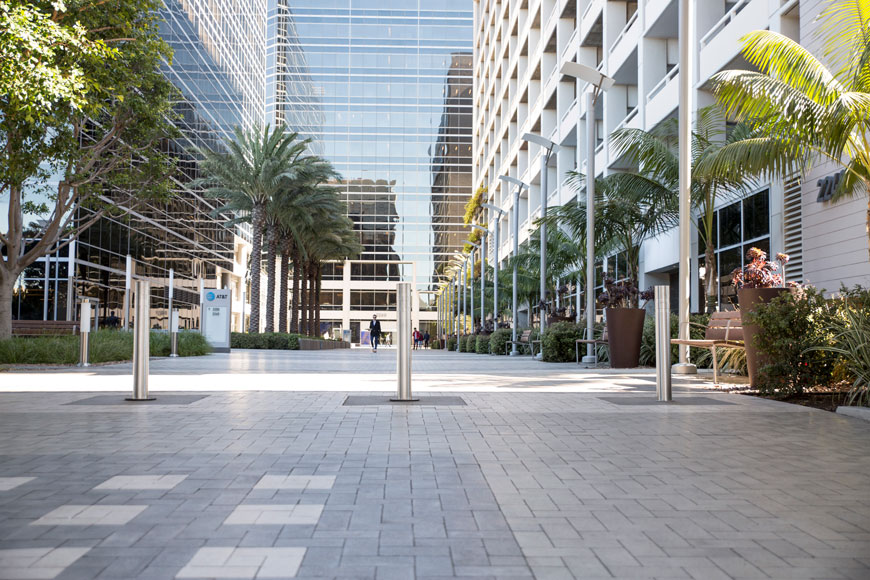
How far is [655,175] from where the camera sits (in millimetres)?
18688

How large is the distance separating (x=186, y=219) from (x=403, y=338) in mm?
45481

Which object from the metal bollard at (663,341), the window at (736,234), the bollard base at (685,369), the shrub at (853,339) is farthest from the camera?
the window at (736,234)

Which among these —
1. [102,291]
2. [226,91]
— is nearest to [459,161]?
[226,91]

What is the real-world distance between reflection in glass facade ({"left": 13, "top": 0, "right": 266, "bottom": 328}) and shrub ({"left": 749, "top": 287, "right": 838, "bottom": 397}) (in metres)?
24.2

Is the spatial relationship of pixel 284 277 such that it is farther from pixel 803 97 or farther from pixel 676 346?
pixel 803 97

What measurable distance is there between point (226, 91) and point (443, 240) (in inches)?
1415

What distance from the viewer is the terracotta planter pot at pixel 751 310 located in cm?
967

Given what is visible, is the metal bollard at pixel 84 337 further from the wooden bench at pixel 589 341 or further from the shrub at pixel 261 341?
the shrub at pixel 261 341

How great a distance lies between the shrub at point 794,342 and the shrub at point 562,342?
1088 cm

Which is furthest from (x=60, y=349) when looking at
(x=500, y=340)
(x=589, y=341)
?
(x=500, y=340)

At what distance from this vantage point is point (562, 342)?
20.4 m

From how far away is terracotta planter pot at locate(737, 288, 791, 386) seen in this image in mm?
9672

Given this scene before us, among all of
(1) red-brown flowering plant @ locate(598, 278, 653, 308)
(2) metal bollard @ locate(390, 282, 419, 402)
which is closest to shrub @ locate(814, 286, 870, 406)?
(2) metal bollard @ locate(390, 282, 419, 402)

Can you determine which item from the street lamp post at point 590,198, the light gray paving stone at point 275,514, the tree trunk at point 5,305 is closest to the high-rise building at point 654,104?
the street lamp post at point 590,198
